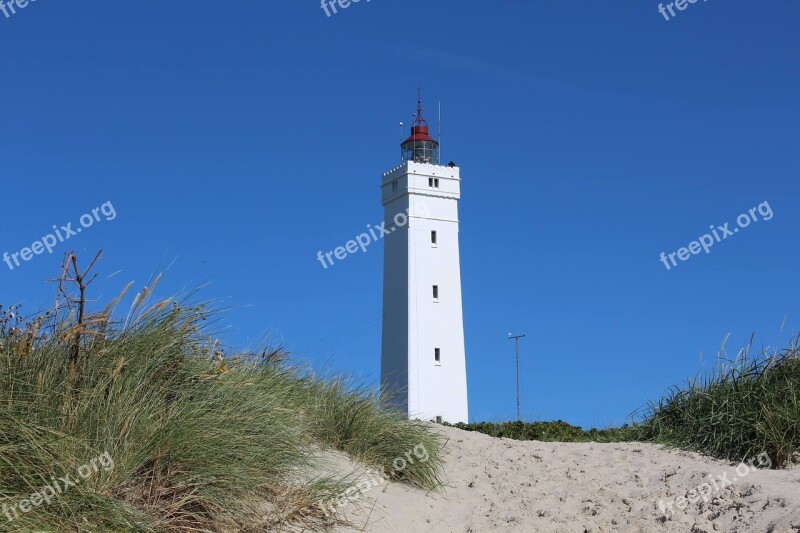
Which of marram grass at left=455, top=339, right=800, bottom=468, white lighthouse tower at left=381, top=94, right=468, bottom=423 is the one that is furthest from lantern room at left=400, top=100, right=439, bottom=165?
marram grass at left=455, top=339, right=800, bottom=468

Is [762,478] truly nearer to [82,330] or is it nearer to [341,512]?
[341,512]

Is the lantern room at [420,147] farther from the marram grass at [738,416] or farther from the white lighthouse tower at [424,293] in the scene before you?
the marram grass at [738,416]

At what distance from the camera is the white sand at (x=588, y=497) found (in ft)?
27.6

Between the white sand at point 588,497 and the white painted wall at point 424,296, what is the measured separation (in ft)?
72.2

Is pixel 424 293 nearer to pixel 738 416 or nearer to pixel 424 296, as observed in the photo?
pixel 424 296

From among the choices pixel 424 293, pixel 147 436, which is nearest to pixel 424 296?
pixel 424 293

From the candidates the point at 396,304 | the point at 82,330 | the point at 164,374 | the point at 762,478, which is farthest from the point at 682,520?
the point at 396,304

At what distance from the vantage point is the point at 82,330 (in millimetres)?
7145

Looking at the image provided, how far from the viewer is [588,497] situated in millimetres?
9570

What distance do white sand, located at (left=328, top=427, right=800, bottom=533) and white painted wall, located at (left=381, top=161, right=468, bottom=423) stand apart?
72.2ft

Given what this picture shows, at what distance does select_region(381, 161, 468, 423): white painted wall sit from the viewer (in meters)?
33.7

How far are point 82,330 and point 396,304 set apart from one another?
28.2m

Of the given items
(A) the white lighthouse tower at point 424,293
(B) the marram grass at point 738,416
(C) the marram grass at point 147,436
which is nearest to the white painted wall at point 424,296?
(A) the white lighthouse tower at point 424,293

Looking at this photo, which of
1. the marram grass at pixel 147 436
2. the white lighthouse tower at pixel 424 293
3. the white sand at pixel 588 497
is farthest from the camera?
the white lighthouse tower at pixel 424 293
